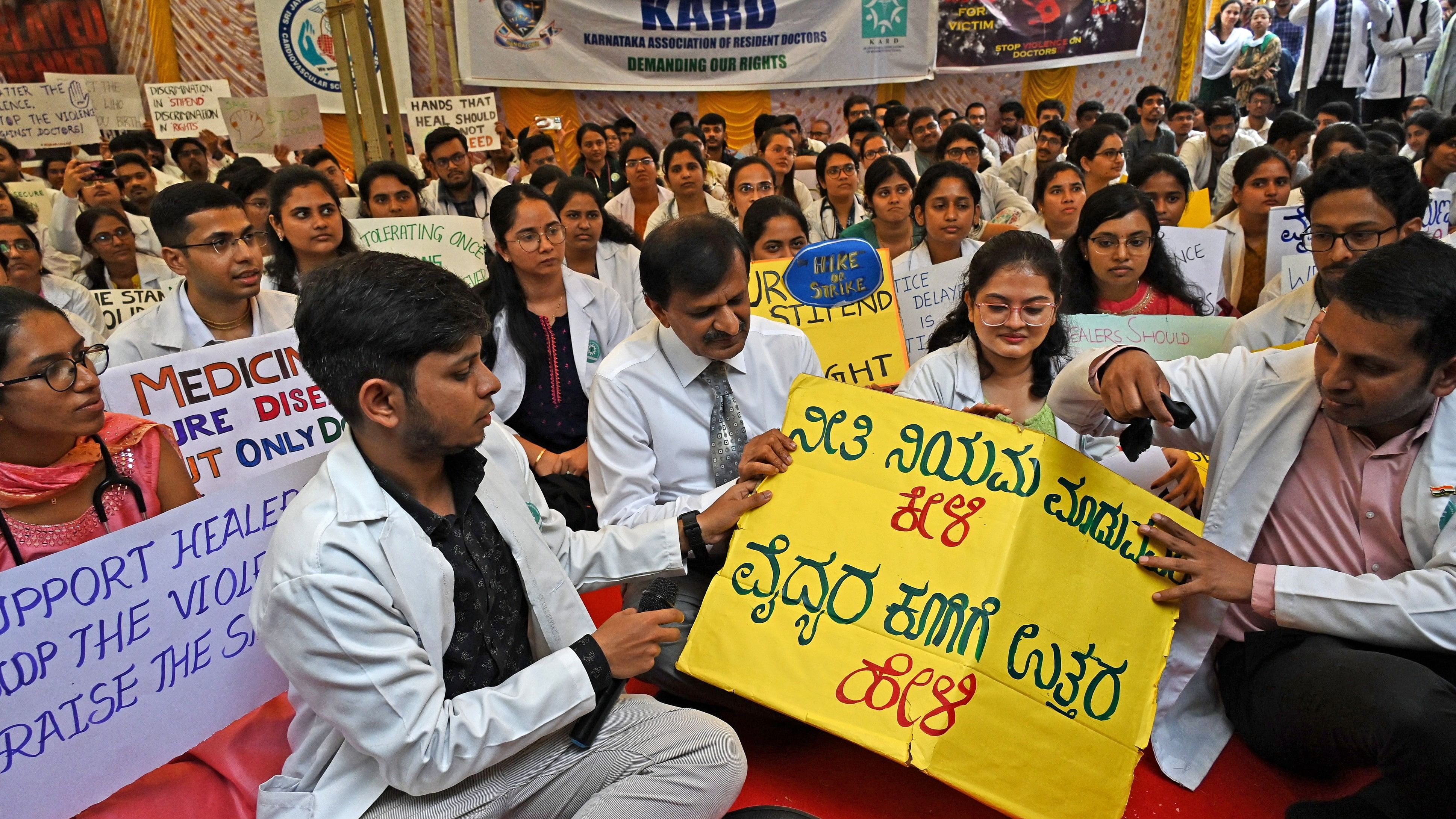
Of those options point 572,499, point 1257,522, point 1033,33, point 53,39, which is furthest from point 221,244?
point 1033,33

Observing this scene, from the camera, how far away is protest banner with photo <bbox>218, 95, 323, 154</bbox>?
6.64 m

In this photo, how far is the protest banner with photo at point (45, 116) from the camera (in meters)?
7.67

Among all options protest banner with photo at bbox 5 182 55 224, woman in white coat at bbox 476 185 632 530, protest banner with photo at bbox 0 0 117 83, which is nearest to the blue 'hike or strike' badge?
woman in white coat at bbox 476 185 632 530

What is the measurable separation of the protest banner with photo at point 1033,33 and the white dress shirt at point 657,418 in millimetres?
11797

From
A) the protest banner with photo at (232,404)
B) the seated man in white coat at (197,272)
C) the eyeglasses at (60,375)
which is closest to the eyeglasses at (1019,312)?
the protest banner with photo at (232,404)

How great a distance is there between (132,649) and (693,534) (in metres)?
1.21

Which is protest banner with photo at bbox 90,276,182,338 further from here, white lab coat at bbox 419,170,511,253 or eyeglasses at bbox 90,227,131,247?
white lab coat at bbox 419,170,511,253

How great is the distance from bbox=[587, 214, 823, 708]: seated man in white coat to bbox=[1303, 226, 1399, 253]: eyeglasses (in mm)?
1748

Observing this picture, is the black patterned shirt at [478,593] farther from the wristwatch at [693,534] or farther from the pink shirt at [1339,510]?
the pink shirt at [1339,510]

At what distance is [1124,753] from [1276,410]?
83cm

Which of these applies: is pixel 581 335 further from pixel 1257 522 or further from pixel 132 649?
pixel 1257 522

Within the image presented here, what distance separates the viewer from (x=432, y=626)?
1.59 meters

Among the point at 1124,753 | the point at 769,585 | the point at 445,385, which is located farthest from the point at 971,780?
the point at 445,385

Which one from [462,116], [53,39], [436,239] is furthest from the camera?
[53,39]
